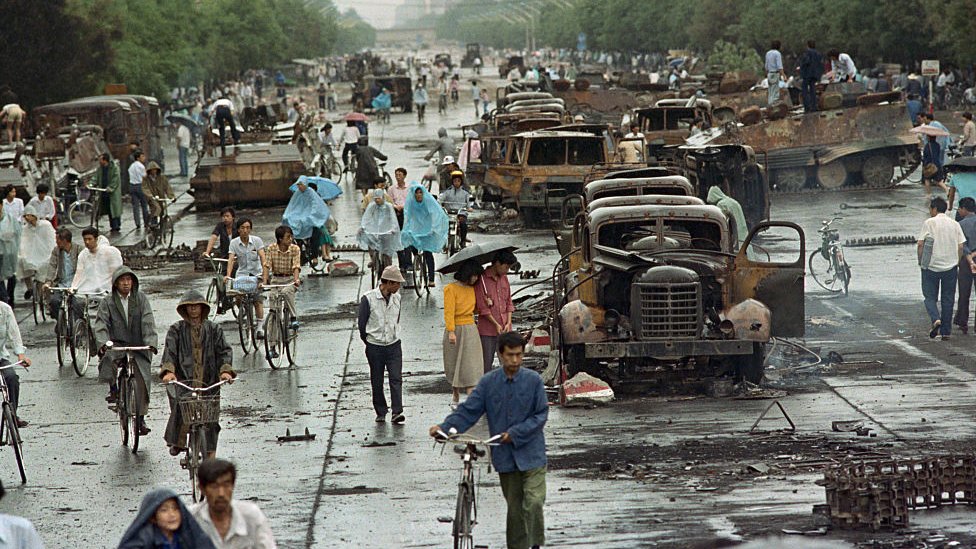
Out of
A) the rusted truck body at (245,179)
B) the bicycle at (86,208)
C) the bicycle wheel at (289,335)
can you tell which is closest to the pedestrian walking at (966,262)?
the bicycle wheel at (289,335)

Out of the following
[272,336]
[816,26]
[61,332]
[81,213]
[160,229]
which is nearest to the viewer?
[272,336]

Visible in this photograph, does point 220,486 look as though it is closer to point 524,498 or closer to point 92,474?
point 524,498

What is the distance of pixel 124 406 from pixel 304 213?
467 inches

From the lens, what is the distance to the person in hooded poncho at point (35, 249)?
2397 cm

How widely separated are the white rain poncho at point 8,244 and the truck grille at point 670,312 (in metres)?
11.4

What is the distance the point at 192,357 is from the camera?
41.7ft

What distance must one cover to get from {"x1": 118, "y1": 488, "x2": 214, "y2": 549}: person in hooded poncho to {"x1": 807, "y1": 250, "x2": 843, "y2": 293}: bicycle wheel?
1649 cm

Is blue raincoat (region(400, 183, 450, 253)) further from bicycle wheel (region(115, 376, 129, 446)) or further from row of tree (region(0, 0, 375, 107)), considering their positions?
row of tree (region(0, 0, 375, 107))

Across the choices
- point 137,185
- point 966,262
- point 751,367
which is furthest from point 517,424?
point 137,185

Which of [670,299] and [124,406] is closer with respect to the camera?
[124,406]

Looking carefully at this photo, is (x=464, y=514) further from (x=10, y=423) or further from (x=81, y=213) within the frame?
(x=81, y=213)

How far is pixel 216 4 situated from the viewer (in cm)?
9900

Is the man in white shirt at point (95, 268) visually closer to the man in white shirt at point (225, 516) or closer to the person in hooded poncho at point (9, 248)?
the person in hooded poncho at point (9, 248)

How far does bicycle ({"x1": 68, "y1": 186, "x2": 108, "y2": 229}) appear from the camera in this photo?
1384 inches
